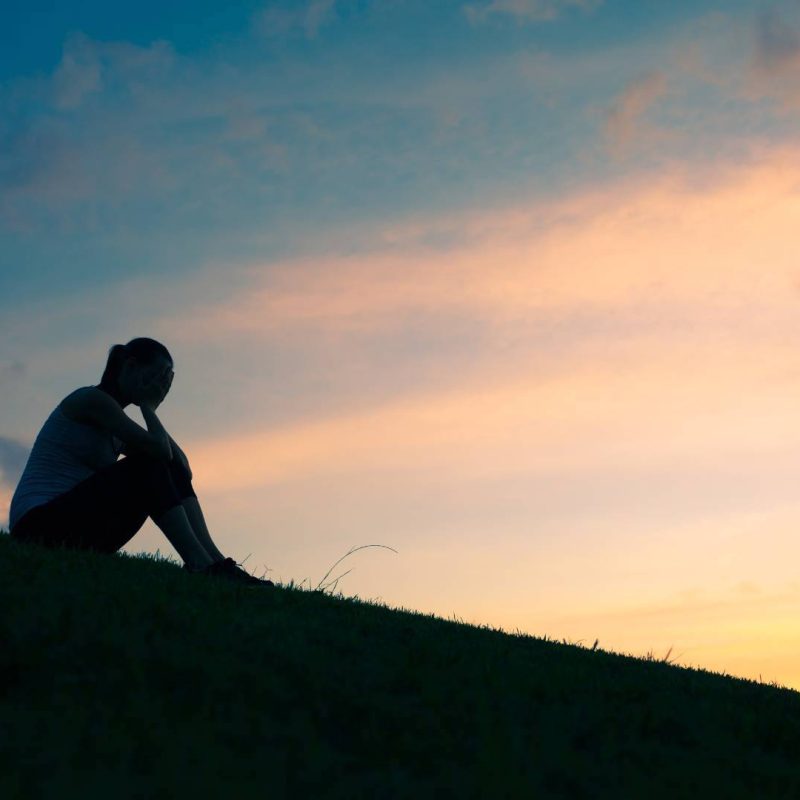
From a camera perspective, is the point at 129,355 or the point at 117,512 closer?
the point at 117,512

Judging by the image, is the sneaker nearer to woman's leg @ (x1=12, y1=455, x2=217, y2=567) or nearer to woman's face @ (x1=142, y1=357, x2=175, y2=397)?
woman's leg @ (x1=12, y1=455, x2=217, y2=567)

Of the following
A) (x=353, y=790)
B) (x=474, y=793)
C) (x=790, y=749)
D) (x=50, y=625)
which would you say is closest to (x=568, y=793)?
(x=474, y=793)

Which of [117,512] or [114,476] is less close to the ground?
[114,476]

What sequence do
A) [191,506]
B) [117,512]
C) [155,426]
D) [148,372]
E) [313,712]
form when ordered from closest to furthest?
1. [313,712]
2. [117,512]
3. [155,426]
4. [148,372]
5. [191,506]

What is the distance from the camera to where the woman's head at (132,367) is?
35.5ft

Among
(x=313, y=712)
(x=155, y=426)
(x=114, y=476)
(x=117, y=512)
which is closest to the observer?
(x=313, y=712)

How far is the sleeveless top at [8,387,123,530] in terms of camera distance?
10.7 m

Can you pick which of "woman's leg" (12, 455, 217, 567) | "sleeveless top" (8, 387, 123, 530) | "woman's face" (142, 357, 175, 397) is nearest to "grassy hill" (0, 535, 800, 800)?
"woman's leg" (12, 455, 217, 567)

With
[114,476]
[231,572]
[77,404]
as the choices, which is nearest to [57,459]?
[77,404]

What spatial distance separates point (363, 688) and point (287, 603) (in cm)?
310

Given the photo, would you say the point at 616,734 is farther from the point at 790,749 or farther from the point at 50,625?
the point at 50,625

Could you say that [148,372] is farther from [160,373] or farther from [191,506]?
[191,506]

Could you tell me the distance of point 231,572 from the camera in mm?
10828

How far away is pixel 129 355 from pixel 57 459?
127cm
